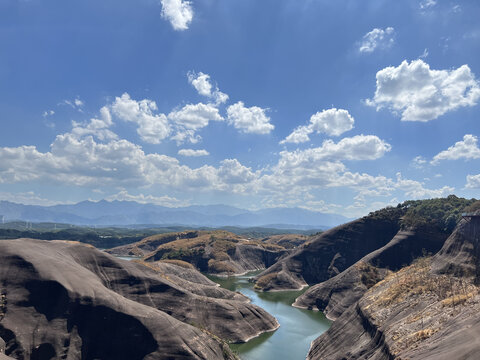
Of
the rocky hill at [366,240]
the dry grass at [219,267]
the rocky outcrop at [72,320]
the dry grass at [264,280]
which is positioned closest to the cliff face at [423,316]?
the rocky outcrop at [72,320]

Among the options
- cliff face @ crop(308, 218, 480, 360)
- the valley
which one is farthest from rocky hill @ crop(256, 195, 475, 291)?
cliff face @ crop(308, 218, 480, 360)

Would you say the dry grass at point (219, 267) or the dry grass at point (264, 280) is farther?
the dry grass at point (219, 267)

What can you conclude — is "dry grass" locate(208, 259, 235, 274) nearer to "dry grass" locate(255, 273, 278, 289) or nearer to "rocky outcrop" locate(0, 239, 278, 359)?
"dry grass" locate(255, 273, 278, 289)

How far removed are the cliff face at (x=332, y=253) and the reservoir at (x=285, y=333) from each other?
12486 mm

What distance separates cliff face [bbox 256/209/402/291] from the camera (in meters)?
133

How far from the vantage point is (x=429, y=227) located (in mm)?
112688

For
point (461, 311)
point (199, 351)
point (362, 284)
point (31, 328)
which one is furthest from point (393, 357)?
point (362, 284)

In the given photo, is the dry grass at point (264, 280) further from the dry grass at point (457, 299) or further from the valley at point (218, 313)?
the dry grass at point (457, 299)

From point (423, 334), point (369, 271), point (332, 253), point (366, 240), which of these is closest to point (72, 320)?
point (423, 334)

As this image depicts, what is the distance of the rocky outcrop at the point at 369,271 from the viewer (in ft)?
307

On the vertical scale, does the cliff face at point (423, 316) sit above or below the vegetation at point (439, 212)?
below

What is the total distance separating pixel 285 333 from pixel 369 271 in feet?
127

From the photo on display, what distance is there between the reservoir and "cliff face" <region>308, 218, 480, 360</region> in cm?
500

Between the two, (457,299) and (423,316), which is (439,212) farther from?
(423,316)
